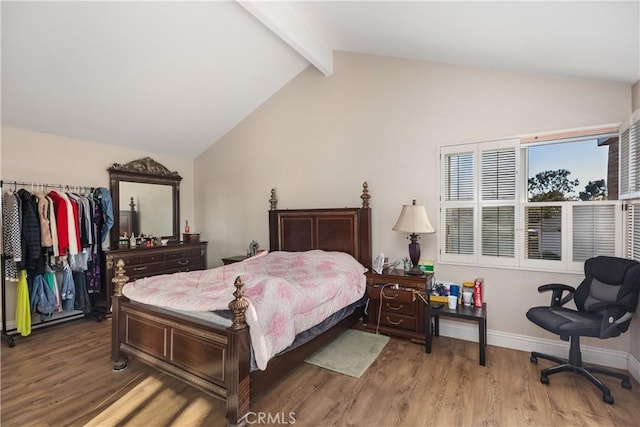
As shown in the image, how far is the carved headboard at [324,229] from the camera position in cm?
389

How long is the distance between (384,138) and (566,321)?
2.59 meters

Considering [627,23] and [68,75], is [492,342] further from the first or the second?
[68,75]

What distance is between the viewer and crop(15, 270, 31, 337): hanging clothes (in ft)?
11.0

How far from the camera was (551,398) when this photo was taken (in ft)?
7.55

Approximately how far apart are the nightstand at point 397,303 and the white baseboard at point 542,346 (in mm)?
495

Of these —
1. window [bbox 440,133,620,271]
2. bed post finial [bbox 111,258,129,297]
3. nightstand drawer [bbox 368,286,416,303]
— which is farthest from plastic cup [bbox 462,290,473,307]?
bed post finial [bbox 111,258,129,297]

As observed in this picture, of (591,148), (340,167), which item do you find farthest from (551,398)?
(340,167)

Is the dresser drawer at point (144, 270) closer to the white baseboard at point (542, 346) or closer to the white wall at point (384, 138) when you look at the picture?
the white wall at point (384, 138)

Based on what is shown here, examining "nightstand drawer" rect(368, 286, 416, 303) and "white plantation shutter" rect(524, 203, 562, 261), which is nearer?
"white plantation shutter" rect(524, 203, 562, 261)

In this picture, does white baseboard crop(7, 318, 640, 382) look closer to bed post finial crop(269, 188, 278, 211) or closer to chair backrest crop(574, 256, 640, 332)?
chair backrest crop(574, 256, 640, 332)

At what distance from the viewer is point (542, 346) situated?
303 cm

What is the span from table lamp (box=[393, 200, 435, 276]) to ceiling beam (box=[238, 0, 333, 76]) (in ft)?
7.16

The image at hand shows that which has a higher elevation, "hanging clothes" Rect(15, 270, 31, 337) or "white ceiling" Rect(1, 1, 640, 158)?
"white ceiling" Rect(1, 1, 640, 158)

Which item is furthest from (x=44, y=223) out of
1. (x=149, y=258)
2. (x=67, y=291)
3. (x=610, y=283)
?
(x=610, y=283)
